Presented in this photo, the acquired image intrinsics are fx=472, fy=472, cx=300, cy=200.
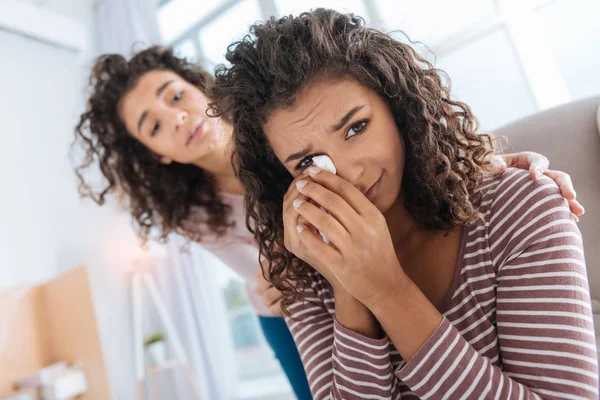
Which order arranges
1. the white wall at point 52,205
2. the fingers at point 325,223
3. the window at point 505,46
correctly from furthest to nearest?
1. the white wall at point 52,205
2. the window at point 505,46
3. the fingers at point 325,223

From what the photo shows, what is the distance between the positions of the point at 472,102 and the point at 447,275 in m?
1.59

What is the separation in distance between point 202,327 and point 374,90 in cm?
240

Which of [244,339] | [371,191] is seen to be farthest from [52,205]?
[371,191]

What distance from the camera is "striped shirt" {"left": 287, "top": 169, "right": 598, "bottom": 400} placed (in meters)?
0.69

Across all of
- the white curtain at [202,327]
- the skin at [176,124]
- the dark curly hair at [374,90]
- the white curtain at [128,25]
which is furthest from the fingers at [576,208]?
the white curtain at [128,25]

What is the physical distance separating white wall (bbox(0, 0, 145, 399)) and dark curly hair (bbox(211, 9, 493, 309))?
2.15 meters

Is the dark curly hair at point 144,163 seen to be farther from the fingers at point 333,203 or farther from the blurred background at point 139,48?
the fingers at point 333,203

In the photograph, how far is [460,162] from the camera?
922 mm

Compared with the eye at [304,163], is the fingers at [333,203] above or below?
below

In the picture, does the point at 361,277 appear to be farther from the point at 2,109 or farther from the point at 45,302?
the point at 2,109

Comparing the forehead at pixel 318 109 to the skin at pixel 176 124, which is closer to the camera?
the forehead at pixel 318 109

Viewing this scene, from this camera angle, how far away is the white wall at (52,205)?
8.64ft

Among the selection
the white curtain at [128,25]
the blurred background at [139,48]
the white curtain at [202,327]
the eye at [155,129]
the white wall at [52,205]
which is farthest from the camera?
the white curtain at [128,25]

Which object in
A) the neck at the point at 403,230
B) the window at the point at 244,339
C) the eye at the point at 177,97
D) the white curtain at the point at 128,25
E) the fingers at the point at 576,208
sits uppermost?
the white curtain at the point at 128,25
